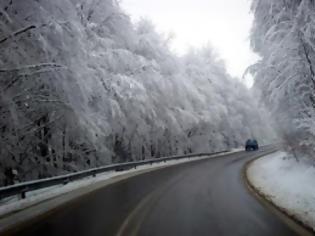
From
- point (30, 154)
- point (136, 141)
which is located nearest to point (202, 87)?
point (136, 141)

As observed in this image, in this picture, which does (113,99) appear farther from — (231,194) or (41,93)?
(231,194)

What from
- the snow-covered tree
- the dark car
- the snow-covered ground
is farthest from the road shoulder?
the dark car

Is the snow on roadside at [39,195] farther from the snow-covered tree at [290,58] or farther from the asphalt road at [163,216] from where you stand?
the snow-covered tree at [290,58]

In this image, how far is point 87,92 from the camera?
18062 millimetres

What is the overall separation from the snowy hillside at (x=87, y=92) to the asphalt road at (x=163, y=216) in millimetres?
3566

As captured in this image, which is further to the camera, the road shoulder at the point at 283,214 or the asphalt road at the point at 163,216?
the asphalt road at the point at 163,216

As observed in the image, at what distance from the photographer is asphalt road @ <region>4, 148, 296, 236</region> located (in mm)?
9602

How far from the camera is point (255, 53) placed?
23062 millimetres

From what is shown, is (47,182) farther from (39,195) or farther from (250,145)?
(250,145)

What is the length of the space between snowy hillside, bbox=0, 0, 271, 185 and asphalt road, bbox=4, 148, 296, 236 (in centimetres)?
357

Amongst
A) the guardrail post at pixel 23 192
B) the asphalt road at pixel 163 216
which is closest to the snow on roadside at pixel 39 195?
the guardrail post at pixel 23 192

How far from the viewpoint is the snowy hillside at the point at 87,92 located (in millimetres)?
14375

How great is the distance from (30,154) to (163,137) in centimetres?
2338

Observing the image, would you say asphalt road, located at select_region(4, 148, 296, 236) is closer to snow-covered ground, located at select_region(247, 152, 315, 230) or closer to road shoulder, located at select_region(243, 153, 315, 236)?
road shoulder, located at select_region(243, 153, 315, 236)
